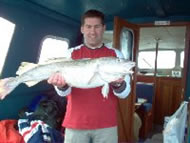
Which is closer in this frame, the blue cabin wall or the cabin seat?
the blue cabin wall

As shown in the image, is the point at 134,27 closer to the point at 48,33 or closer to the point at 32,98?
the point at 48,33

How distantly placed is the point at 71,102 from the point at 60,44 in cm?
334

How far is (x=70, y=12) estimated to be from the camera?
4523 millimetres

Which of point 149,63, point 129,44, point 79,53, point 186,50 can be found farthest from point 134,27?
point 149,63

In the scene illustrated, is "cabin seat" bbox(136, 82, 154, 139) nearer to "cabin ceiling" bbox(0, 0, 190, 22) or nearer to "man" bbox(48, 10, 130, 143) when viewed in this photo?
"cabin ceiling" bbox(0, 0, 190, 22)

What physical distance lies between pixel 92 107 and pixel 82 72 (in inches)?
11.6

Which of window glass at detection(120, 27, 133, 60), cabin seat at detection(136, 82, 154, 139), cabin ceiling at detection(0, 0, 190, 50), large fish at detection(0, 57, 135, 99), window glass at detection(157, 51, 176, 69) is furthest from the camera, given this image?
window glass at detection(157, 51, 176, 69)

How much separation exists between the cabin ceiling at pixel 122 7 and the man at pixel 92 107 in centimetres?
199

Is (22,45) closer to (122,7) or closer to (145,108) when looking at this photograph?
(122,7)

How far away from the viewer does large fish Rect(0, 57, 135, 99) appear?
5.49ft

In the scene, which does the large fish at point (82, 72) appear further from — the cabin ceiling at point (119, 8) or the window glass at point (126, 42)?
the window glass at point (126, 42)

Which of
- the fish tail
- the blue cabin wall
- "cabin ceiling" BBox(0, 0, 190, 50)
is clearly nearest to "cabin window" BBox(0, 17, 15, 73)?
the blue cabin wall

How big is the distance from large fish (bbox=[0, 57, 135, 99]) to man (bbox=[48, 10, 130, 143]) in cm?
11

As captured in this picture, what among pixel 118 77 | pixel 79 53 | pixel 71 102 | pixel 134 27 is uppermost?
pixel 134 27
